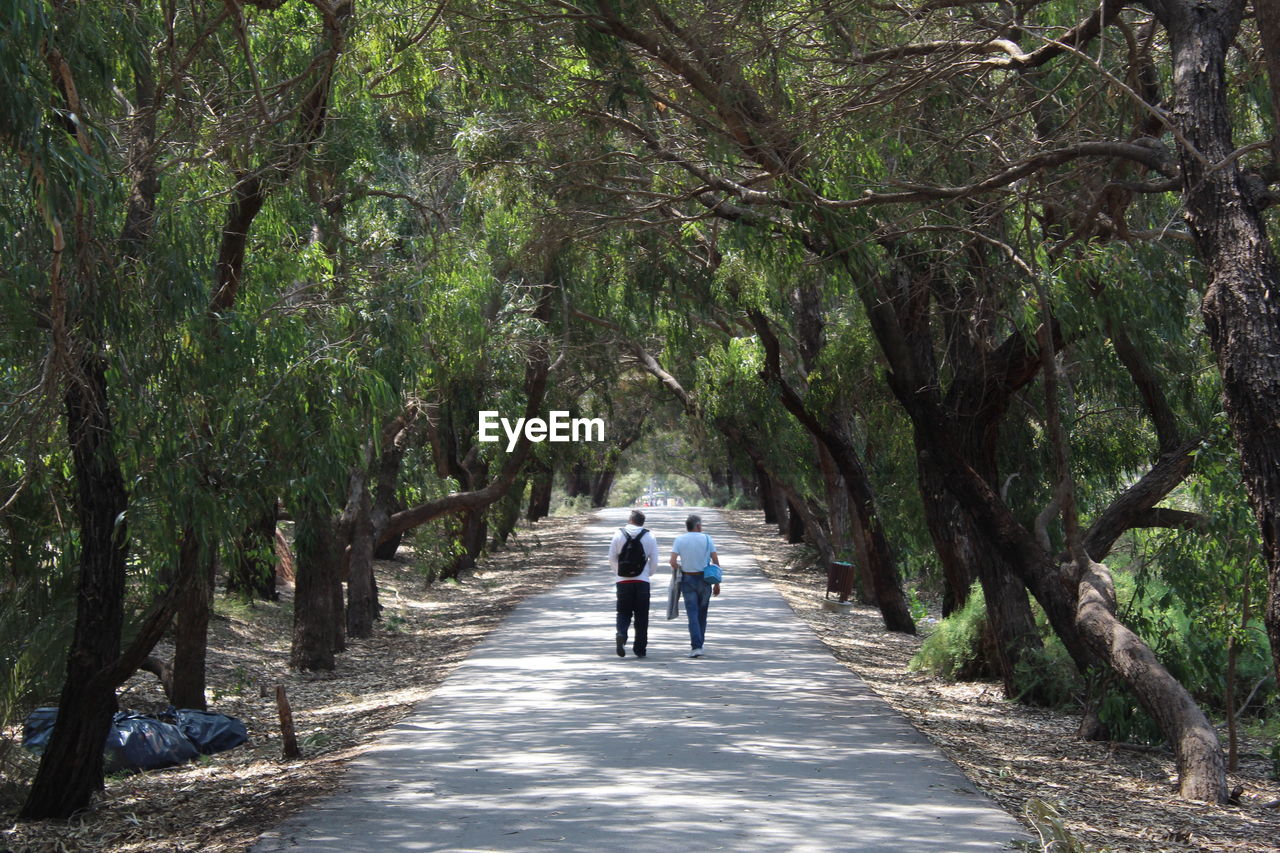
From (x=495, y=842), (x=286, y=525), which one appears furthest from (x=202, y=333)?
(x=286, y=525)

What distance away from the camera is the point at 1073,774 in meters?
9.80

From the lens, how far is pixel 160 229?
342 inches

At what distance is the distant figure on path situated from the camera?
15227mm

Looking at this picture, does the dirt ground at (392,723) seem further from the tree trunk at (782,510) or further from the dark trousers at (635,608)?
the tree trunk at (782,510)

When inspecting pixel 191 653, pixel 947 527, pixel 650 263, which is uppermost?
pixel 650 263

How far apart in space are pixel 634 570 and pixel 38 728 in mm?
6582

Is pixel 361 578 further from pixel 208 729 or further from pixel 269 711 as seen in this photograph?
pixel 208 729

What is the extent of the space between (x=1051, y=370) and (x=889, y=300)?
2.10 meters

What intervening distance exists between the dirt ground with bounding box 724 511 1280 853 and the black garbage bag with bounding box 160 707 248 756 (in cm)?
579

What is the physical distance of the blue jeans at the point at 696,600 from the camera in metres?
15.3

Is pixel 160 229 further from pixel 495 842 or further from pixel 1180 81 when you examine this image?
pixel 1180 81

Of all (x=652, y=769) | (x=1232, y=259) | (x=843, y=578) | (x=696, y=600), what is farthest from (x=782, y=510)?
(x=1232, y=259)

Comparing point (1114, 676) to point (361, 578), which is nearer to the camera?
point (1114, 676)

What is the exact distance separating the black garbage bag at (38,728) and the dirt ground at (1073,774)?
259 inches
